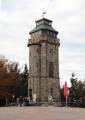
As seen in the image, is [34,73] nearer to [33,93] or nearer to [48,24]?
[33,93]

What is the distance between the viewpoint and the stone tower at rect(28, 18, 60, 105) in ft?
242

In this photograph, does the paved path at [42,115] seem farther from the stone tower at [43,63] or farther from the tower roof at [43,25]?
the tower roof at [43,25]

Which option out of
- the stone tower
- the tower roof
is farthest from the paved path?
the tower roof

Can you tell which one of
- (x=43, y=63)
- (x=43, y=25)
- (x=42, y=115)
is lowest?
(x=42, y=115)

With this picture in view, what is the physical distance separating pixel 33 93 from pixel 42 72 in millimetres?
4397

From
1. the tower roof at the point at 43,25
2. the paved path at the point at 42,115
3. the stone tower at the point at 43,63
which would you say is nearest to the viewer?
the paved path at the point at 42,115

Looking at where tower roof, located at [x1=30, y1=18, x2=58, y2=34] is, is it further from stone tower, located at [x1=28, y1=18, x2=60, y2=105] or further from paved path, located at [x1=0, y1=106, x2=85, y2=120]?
paved path, located at [x1=0, y1=106, x2=85, y2=120]

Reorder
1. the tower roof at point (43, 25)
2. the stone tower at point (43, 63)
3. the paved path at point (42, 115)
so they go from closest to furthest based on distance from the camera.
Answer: the paved path at point (42, 115) → the stone tower at point (43, 63) → the tower roof at point (43, 25)

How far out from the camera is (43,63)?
74500mm

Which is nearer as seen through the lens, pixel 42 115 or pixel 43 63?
pixel 42 115

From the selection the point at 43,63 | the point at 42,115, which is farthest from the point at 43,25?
the point at 42,115

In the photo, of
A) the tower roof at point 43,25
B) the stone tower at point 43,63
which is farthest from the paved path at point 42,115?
the tower roof at point 43,25

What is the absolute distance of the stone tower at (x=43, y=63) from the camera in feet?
242

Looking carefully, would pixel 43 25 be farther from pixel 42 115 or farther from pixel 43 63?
pixel 42 115
